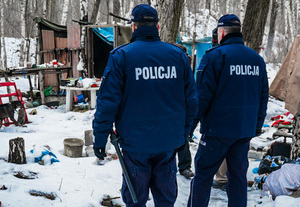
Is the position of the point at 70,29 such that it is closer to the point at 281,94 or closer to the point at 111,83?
the point at 281,94

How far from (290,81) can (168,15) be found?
242cm

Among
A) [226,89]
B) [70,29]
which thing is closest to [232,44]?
[226,89]

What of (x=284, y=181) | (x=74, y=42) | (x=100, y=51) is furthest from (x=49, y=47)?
(x=284, y=181)

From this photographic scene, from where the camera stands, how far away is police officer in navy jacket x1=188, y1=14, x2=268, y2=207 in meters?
2.72

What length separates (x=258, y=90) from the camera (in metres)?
2.87

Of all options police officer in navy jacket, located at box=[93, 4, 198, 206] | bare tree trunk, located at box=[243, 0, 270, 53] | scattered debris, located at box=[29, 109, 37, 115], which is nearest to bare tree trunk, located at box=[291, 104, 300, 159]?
bare tree trunk, located at box=[243, 0, 270, 53]

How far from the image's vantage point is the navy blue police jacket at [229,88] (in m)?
2.71

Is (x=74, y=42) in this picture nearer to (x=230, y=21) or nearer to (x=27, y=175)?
(x=27, y=175)

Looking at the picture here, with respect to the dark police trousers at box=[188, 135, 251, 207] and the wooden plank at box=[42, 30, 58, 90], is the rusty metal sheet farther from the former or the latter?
the dark police trousers at box=[188, 135, 251, 207]

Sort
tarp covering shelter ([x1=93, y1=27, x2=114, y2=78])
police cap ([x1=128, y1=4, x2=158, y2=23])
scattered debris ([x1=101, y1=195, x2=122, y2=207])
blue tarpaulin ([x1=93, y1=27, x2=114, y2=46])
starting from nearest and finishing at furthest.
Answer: police cap ([x1=128, y1=4, x2=158, y2=23])
scattered debris ([x1=101, y1=195, x2=122, y2=207])
blue tarpaulin ([x1=93, y1=27, x2=114, y2=46])
tarp covering shelter ([x1=93, y1=27, x2=114, y2=78])

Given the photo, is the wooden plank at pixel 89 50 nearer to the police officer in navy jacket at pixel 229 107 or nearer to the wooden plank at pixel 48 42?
the wooden plank at pixel 48 42

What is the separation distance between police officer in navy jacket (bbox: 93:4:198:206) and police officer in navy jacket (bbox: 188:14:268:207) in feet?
1.52

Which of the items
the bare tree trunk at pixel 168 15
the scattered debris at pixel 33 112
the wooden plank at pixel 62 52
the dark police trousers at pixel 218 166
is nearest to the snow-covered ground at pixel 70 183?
the dark police trousers at pixel 218 166

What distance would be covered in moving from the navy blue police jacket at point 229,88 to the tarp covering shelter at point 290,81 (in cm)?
149
